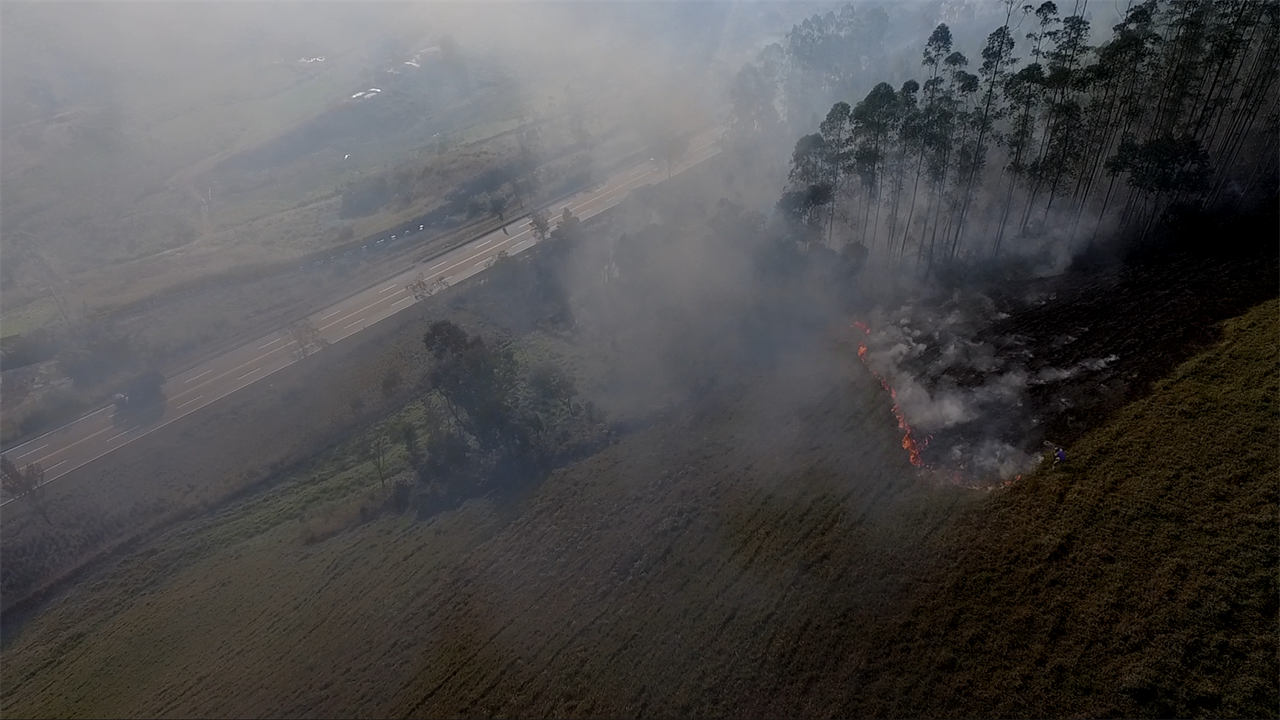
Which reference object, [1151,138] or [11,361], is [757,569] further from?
[11,361]

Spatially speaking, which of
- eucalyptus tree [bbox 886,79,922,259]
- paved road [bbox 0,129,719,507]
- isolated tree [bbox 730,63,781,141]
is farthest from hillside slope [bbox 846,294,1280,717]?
isolated tree [bbox 730,63,781,141]

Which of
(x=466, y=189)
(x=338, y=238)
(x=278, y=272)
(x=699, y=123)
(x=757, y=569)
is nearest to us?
(x=757, y=569)

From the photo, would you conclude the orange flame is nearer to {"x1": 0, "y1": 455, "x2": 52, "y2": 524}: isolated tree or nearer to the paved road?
the paved road

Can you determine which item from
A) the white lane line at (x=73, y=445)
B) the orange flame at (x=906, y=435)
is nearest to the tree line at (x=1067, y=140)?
the orange flame at (x=906, y=435)

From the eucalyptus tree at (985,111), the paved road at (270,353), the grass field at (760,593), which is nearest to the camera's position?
the grass field at (760,593)

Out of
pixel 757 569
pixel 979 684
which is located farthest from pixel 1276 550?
pixel 757 569

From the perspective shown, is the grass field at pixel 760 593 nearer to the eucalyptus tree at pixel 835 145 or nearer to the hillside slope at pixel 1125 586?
the hillside slope at pixel 1125 586
